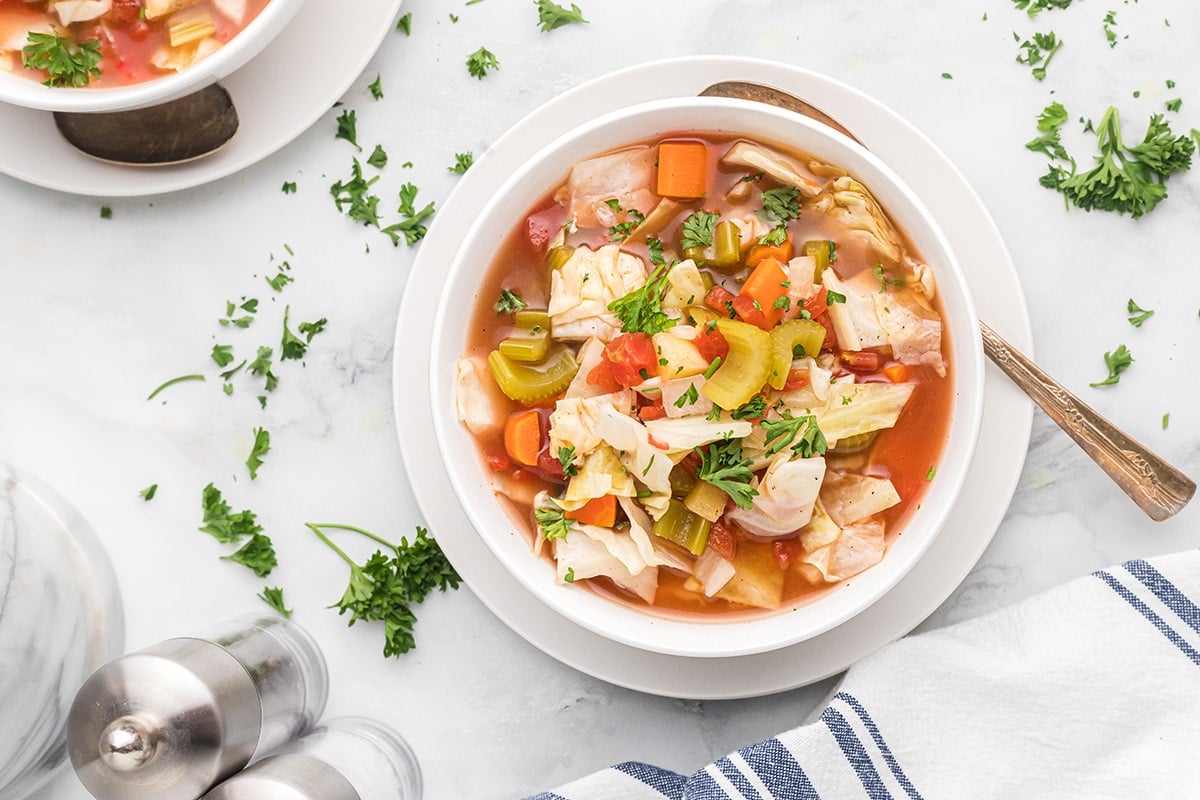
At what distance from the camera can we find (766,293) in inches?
115

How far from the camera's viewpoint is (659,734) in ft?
11.4

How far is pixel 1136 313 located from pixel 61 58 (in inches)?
142

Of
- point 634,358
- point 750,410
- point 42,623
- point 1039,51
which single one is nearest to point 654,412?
point 634,358

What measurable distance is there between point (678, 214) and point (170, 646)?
6.85ft

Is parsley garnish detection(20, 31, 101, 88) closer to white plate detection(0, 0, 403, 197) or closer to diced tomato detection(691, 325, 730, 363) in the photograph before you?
white plate detection(0, 0, 403, 197)

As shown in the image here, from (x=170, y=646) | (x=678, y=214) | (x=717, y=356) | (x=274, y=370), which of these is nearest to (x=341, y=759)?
(x=170, y=646)

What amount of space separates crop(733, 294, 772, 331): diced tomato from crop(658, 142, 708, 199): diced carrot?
0.37 m

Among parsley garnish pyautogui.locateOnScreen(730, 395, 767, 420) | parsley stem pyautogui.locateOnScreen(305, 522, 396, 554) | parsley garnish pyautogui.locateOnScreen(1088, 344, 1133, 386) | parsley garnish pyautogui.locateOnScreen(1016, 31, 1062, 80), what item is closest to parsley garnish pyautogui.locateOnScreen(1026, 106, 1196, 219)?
parsley garnish pyautogui.locateOnScreen(1016, 31, 1062, 80)

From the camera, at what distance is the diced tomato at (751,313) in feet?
9.57

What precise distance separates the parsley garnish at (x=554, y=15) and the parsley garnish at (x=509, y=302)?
0.97 metres

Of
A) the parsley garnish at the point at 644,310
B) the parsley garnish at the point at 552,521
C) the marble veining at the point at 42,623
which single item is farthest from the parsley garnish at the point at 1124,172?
the marble veining at the point at 42,623

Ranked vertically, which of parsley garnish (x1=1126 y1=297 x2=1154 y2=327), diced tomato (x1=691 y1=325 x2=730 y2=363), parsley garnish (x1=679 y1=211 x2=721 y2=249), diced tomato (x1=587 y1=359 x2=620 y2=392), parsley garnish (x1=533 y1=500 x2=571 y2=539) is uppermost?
parsley garnish (x1=679 y1=211 x2=721 y2=249)

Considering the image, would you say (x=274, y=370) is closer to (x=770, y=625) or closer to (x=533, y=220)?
(x=533, y=220)

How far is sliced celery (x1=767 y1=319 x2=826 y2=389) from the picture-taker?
2.88 meters
